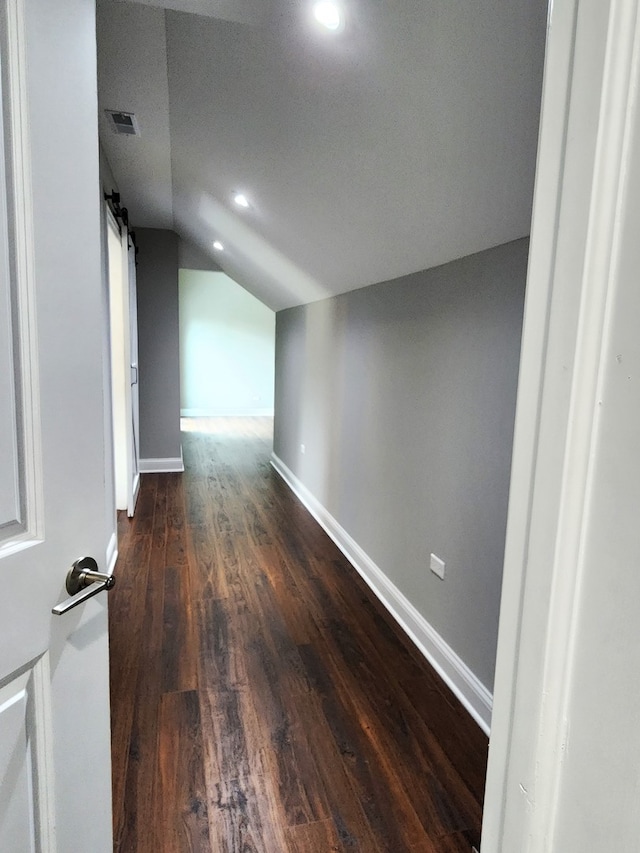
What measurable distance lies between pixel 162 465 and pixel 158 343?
1.25 m

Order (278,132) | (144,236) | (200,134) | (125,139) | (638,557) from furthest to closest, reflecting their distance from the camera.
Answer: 1. (144,236)
2. (125,139)
3. (200,134)
4. (278,132)
5. (638,557)

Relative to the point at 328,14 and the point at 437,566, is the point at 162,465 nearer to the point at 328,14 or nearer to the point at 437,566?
the point at 437,566

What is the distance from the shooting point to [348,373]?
131 inches

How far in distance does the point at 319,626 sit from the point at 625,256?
7.83 feet

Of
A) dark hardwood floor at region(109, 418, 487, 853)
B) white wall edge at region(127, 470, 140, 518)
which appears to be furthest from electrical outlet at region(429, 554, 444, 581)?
Answer: white wall edge at region(127, 470, 140, 518)

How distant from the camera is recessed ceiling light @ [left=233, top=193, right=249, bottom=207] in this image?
2.95m

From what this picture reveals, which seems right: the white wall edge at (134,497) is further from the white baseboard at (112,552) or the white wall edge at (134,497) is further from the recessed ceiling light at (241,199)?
the recessed ceiling light at (241,199)

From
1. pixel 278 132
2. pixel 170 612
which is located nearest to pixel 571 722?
pixel 278 132

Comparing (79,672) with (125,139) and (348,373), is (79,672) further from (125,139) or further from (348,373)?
(125,139)

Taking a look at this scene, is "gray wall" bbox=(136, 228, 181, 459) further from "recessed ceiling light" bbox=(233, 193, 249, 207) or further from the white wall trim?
the white wall trim

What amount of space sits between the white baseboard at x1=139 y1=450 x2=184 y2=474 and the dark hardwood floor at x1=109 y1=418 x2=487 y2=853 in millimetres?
2007

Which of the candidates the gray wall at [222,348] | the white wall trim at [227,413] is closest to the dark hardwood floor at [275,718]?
the white wall trim at [227,413]

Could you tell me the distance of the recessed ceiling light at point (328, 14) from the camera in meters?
1.30

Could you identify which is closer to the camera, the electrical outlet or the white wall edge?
the electrical outlet
